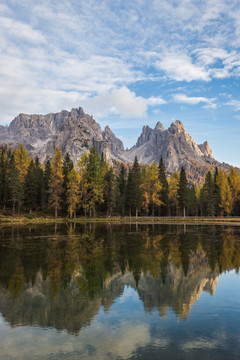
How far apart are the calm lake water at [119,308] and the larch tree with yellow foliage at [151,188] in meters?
60.3

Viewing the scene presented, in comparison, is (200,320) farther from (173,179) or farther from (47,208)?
(173,179)

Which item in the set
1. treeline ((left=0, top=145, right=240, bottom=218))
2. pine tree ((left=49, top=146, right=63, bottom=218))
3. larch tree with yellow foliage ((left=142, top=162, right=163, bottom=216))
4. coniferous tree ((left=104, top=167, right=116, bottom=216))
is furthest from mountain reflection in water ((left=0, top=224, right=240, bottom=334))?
larch tree with yellow foliage ((left=142, top=162, right=163, bottom=216))

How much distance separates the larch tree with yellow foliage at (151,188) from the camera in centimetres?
7986

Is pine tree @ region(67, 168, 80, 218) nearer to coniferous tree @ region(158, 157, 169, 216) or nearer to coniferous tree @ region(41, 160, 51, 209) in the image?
coniferous tree @ region(41, 160, 51, 209)

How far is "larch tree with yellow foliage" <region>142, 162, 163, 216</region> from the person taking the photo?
Answer: 7986 cm

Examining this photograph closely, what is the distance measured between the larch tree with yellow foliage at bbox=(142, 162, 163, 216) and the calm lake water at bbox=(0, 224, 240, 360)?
60.3m

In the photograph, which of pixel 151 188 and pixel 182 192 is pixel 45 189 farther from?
pixel 182 192

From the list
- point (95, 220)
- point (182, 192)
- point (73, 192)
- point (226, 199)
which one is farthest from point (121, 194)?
point (226, 199)

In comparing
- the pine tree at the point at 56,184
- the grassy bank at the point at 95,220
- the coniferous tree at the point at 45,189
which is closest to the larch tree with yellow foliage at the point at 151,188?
the grassy bank at the point at 95,220

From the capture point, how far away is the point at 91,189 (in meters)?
71.9

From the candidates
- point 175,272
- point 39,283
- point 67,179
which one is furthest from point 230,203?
point 39,283

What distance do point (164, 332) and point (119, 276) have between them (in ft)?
21.9

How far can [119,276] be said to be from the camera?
14.8 m

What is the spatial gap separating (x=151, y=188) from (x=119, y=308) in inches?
2853
